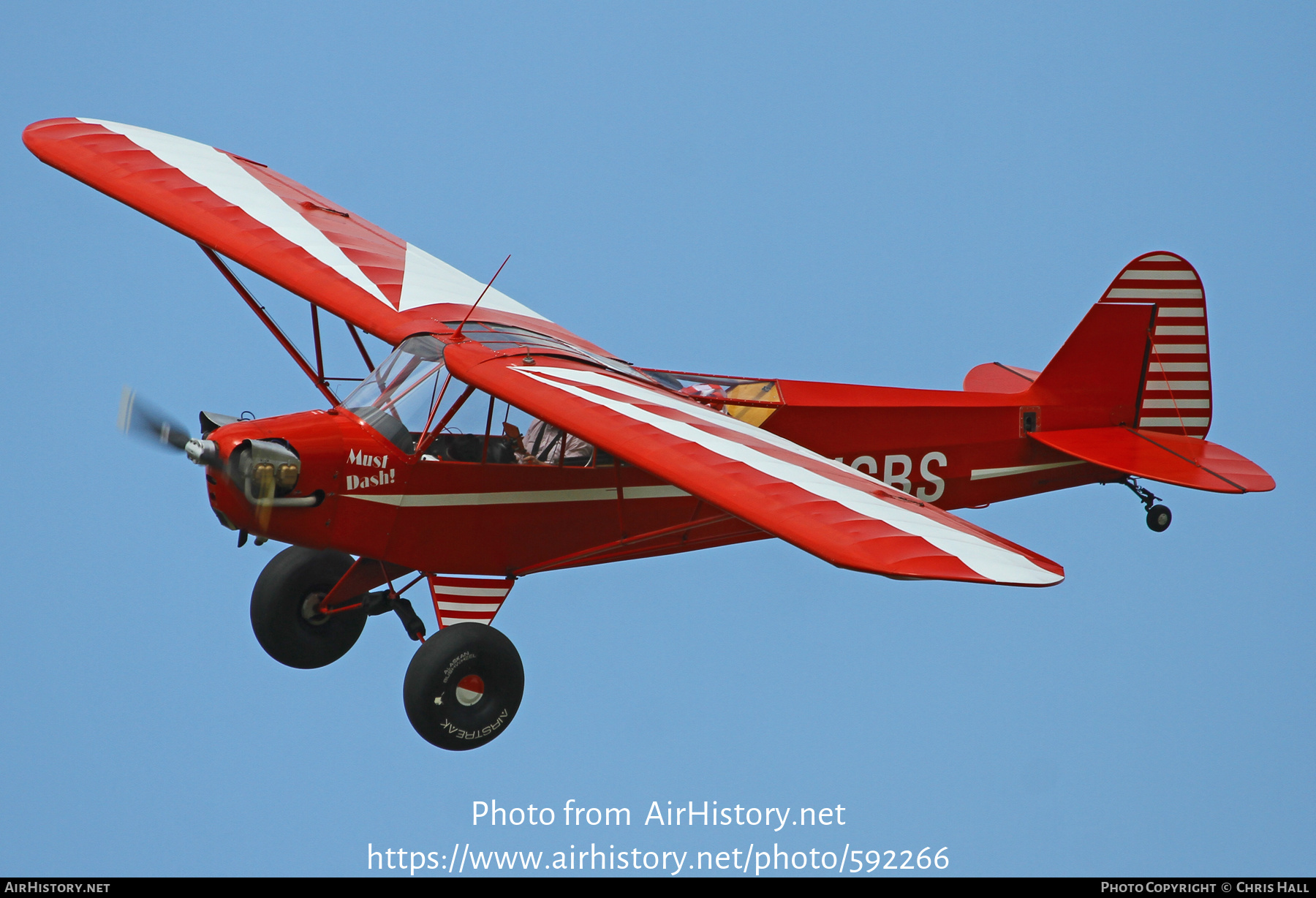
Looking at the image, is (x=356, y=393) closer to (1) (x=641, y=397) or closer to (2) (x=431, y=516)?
(2) (x=431, y=516)

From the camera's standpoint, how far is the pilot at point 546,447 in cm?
801

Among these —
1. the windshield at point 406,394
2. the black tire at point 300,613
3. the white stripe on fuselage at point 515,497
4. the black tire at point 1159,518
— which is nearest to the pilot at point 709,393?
the white stripe on fuselage at point 515,497

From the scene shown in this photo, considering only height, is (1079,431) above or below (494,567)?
above

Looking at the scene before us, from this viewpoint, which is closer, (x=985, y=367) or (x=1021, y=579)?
(x=1021, y=579)

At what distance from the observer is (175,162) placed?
902 centimetres

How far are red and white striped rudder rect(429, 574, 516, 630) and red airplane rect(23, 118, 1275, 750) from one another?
0.04 feet

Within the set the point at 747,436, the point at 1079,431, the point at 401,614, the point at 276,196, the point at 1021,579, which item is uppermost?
the point at 276,196

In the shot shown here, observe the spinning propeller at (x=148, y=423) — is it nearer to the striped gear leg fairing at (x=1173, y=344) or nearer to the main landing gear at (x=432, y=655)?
the main landing gear at (x=432, y=655)

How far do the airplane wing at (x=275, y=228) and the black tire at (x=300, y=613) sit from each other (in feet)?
5.31

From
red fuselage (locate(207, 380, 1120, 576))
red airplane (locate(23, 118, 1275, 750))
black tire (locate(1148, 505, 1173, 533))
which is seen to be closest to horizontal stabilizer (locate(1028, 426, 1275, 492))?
red airplane (locate(23, 118, 1275, 750))

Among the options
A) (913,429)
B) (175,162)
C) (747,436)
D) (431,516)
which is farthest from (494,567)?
(175,162)

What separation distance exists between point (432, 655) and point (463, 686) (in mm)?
245

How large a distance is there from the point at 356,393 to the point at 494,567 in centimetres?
127

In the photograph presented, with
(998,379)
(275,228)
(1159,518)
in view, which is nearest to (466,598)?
(275,228)
